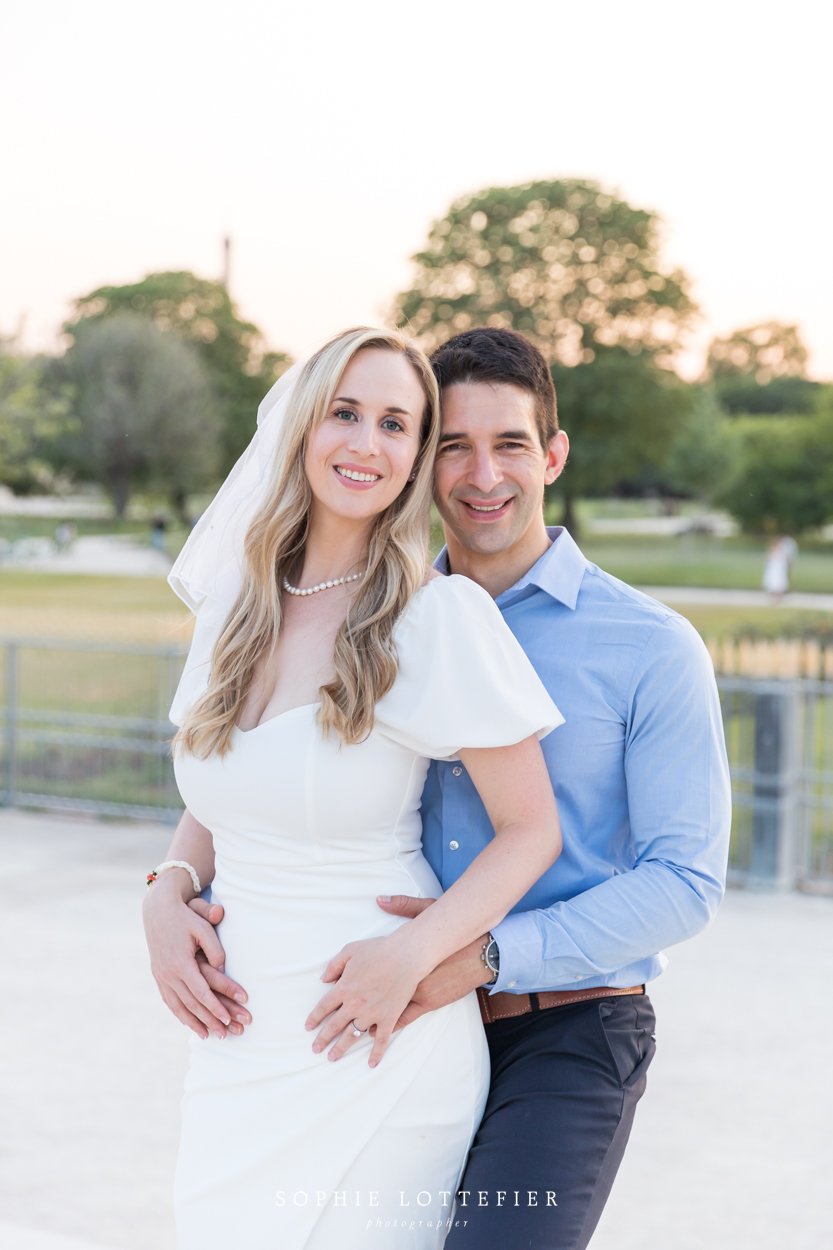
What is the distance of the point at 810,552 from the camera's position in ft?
185

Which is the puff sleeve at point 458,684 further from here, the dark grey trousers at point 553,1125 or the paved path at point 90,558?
the paved path at point 90,558

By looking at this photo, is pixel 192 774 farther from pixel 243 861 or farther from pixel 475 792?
pixel 475 792

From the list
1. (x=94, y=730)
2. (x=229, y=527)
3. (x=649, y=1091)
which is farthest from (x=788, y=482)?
(x=229, y=527)

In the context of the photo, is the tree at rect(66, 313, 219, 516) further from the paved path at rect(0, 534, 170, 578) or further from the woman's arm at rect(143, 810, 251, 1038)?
the woman's arm at rect(143, 810, 251, 1038)

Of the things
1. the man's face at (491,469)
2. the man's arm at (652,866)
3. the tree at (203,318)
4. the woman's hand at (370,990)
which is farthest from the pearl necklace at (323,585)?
the tree at (203,318)

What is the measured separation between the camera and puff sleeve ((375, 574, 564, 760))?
7.39 ft

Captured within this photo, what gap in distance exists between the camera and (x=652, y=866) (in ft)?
7.62

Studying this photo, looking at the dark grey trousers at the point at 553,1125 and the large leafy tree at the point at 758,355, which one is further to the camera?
the large leafy tree at the point at 758,355

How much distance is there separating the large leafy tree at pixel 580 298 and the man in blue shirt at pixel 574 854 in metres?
38.8

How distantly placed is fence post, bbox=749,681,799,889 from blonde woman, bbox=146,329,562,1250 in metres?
5.87

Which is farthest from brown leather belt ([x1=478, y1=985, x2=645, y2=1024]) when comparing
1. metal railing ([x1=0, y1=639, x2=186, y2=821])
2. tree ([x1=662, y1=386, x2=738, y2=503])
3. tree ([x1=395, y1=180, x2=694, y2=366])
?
tree ([x1=662, y1=386, x2=738, y2=503])

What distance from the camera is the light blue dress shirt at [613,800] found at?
7.57 ft

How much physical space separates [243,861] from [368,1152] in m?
0.53

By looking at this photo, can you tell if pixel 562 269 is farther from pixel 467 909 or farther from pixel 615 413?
pixel 467 909
